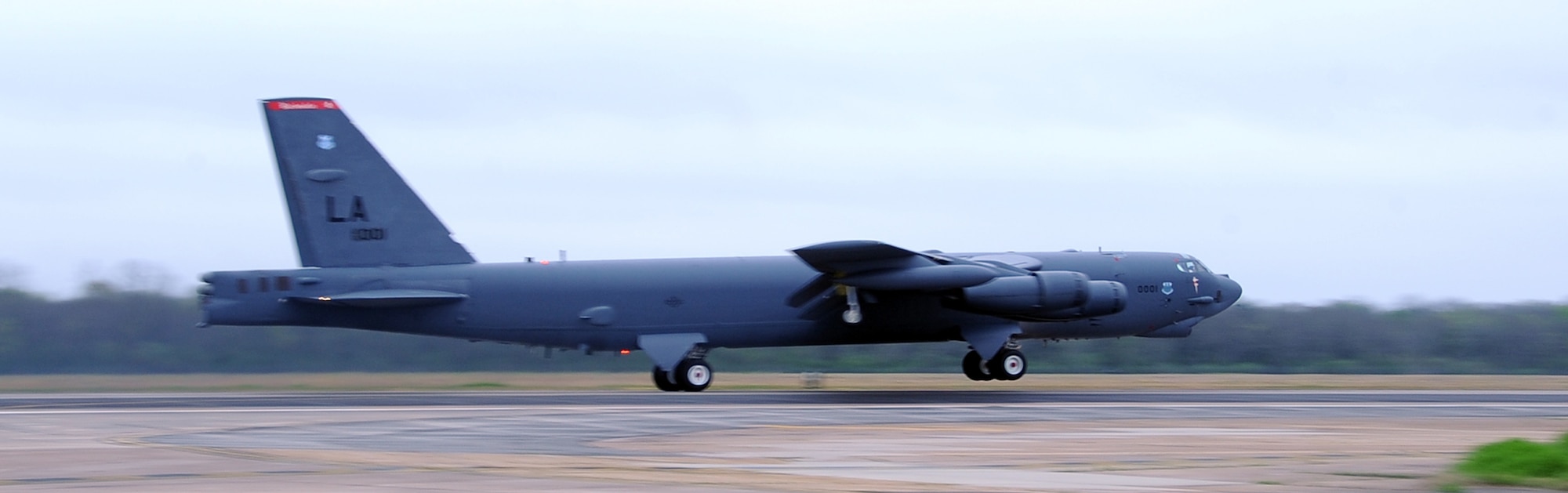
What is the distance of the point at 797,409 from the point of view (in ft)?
64.8

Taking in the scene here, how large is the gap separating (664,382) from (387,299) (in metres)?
5.02

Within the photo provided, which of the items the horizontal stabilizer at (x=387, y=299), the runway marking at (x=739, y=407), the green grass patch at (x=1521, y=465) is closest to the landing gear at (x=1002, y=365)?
the runway marking at (x=739, y=407)

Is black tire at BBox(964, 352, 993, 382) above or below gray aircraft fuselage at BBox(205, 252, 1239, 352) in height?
below

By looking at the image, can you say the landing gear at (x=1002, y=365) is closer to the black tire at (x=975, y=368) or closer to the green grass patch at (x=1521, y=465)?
the black tire at (x=975, y=368)

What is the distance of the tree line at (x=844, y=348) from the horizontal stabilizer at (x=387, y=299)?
2294 millimetres

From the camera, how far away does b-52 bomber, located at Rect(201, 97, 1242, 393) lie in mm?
25984

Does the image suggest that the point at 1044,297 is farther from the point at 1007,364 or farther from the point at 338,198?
the point at 338,198

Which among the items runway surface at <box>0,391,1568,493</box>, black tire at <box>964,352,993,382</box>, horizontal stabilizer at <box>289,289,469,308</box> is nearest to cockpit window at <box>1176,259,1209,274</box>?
black tire at <box>964,352,993,382</box>

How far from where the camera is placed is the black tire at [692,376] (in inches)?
1045

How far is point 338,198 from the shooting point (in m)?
26.5

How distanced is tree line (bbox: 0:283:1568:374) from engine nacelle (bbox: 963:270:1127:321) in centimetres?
381

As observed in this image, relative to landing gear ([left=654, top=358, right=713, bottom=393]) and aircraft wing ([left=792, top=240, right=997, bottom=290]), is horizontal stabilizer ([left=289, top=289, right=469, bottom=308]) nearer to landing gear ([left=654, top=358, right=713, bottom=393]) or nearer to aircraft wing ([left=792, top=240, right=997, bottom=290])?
landing gear ([left=654, top=358, right=713, bottom=393])

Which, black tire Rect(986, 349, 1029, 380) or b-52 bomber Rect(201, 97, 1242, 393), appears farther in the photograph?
black tire Rect(986, 349, 1029, 380)

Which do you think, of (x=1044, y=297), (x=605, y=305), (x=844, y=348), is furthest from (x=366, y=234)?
(x=1044, y=297)
